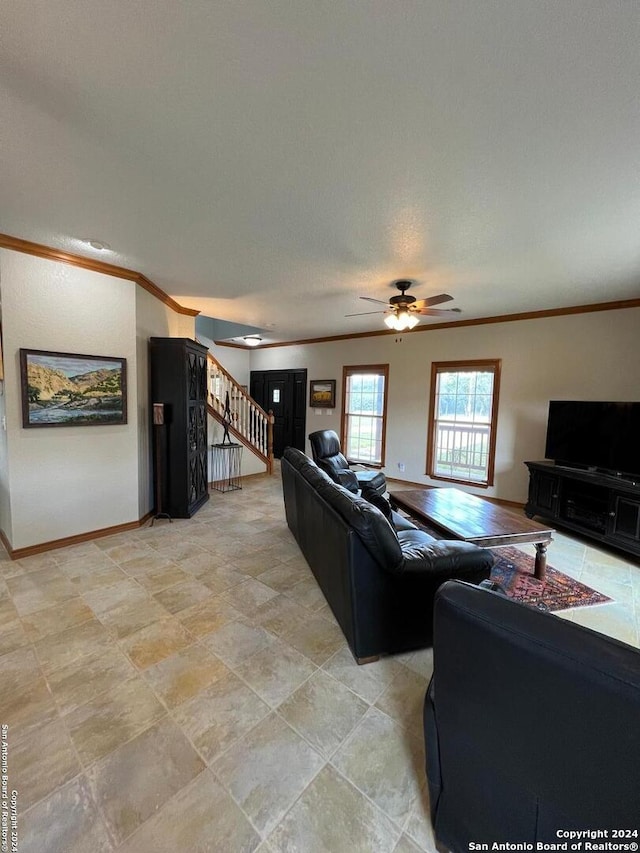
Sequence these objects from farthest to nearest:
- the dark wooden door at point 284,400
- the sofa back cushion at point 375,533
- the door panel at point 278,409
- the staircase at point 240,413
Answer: the door panel at point 278,409, the dark wooden door at point 284,400, the staircase at point 240,413, the sofa back cushion at point 375,533

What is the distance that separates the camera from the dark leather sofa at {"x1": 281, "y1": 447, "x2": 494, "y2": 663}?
1843 mm

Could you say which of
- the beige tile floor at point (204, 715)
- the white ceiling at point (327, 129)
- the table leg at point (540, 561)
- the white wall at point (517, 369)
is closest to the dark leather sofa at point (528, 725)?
the beige tile floor at point (204, 715)

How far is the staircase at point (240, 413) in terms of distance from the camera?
5.67m

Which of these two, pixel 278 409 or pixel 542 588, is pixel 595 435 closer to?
pixel 542 588

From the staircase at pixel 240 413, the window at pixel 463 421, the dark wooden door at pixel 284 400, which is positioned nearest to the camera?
the window at pixel 463 421

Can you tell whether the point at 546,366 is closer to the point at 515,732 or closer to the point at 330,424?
the point at 330,424

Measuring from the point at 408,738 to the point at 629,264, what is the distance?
3.96m

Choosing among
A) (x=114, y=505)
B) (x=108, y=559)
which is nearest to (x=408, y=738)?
(x=108, y=559)

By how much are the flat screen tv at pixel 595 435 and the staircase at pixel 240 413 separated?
4.43m

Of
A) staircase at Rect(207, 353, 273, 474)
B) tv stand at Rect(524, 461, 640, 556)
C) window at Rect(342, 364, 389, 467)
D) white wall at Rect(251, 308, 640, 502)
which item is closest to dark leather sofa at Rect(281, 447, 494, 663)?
tv stand at Rect(524, 461, 640, 556)

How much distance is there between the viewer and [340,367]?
6848 millimetres

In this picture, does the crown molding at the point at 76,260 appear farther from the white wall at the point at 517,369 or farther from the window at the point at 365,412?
the white wall at the point at 517,369

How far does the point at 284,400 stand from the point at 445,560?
6.25 m

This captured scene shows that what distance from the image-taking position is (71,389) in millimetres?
3223
